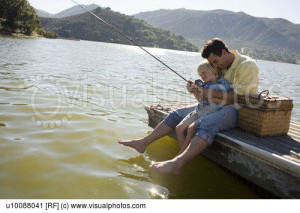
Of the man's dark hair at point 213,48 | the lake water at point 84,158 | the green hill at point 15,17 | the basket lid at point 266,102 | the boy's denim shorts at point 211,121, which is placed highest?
the green hill at point 15,17

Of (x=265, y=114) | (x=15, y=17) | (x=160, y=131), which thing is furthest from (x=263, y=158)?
(x=15, y=17)

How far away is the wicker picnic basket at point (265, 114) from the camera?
164 inches

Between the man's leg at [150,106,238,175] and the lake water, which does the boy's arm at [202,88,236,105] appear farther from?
the lake water

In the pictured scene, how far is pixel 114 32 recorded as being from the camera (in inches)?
5438

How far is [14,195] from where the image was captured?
3350 millimetres

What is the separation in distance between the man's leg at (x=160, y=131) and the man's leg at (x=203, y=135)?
0.78m


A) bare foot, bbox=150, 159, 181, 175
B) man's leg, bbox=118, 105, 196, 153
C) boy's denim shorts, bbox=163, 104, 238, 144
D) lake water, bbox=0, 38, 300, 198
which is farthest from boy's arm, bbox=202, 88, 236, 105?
bare foot, bbox=150, 159, 181, 175

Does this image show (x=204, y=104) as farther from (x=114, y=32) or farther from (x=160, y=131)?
(x=114, y=32)

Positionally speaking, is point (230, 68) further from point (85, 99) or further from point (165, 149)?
point (85, 99)

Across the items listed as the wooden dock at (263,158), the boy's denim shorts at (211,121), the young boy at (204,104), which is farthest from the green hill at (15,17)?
the wooden dock at (263,158)

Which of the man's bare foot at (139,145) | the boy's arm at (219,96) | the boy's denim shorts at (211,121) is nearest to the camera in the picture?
the boy's denim shorts at (211,121)

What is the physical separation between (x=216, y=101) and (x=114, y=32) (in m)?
141

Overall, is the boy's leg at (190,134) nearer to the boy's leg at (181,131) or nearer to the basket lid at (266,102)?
the boy's leg at (181,131)

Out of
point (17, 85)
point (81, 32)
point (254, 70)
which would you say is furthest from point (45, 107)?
point (81, 32)
